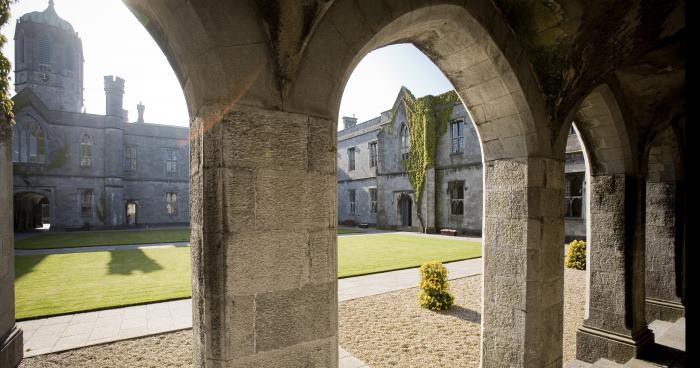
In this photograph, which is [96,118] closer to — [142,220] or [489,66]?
[142,220]

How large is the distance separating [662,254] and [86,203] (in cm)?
3072

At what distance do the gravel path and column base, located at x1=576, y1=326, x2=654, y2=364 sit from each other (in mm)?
245

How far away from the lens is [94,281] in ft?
27.5

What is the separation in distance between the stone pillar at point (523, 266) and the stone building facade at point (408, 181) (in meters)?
13.2

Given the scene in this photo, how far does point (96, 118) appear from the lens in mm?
24516

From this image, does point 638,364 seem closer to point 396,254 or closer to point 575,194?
point 396,254

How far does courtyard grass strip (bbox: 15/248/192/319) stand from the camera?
6664mm

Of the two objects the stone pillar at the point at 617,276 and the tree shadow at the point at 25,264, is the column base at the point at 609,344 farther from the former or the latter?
the tree shadow at the point at 25,264

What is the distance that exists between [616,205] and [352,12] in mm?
5117

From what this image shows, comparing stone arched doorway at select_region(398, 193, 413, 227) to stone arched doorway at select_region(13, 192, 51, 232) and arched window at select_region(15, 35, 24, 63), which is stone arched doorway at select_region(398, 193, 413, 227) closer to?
stone arched doorway at select_region(13, 192, 51, 232)

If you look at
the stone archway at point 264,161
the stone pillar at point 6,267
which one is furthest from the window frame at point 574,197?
the stone pillar at point 6,267

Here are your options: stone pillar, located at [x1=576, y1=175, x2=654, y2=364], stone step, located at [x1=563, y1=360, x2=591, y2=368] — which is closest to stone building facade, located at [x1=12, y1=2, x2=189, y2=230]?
stone step, located at [x1=563, y1=360, x2=591, y2=368]

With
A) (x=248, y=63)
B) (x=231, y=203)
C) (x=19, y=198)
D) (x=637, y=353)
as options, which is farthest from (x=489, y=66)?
(x=19, y=198)

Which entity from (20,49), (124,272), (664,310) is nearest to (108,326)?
(124,272)
